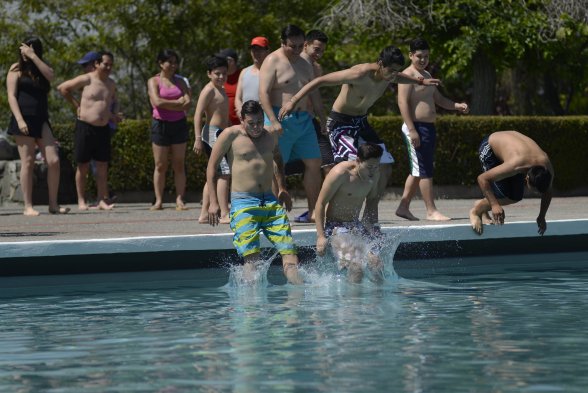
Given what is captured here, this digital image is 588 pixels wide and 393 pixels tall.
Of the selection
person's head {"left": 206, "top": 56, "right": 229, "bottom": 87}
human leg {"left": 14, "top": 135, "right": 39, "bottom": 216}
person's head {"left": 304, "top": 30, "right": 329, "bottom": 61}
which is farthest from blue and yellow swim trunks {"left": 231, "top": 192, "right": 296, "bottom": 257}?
human leg {"left": 14, "top": 135, "right": 39, "bottom": 216}

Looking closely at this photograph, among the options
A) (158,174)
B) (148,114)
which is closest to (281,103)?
(158,174)

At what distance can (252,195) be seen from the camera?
10.2 m

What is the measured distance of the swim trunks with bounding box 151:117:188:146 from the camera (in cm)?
1514

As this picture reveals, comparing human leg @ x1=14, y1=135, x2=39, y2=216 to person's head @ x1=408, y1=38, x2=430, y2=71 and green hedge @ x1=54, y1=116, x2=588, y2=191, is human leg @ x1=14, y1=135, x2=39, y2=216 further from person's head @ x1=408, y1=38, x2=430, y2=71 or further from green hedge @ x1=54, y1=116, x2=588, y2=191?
person's head @ x1=408, y1=38, x2=430, y2=71

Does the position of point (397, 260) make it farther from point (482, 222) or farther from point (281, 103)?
point (281, 103)

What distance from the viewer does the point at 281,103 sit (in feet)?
39.0

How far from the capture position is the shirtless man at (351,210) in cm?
1022

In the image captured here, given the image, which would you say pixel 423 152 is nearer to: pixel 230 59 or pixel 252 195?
pixel 230 59

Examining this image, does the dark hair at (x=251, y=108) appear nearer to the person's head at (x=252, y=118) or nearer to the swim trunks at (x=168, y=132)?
the person's head at (x=252, y=118)

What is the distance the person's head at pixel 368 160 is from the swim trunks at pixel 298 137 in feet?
5.59

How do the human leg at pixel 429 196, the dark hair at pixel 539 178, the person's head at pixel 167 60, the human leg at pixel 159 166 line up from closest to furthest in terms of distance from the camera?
the dark hair at pixel 539 178, the human leg at pixel 429 196, the person's head at pixel 167 60, the human leg at pixel 159 166

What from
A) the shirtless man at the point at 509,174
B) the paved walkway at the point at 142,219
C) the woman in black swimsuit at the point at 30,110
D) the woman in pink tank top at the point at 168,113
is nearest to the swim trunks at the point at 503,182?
the shirtless man at the point at 509,174

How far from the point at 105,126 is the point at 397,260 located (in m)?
4.99

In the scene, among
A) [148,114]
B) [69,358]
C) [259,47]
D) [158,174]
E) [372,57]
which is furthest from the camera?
[148,114]
